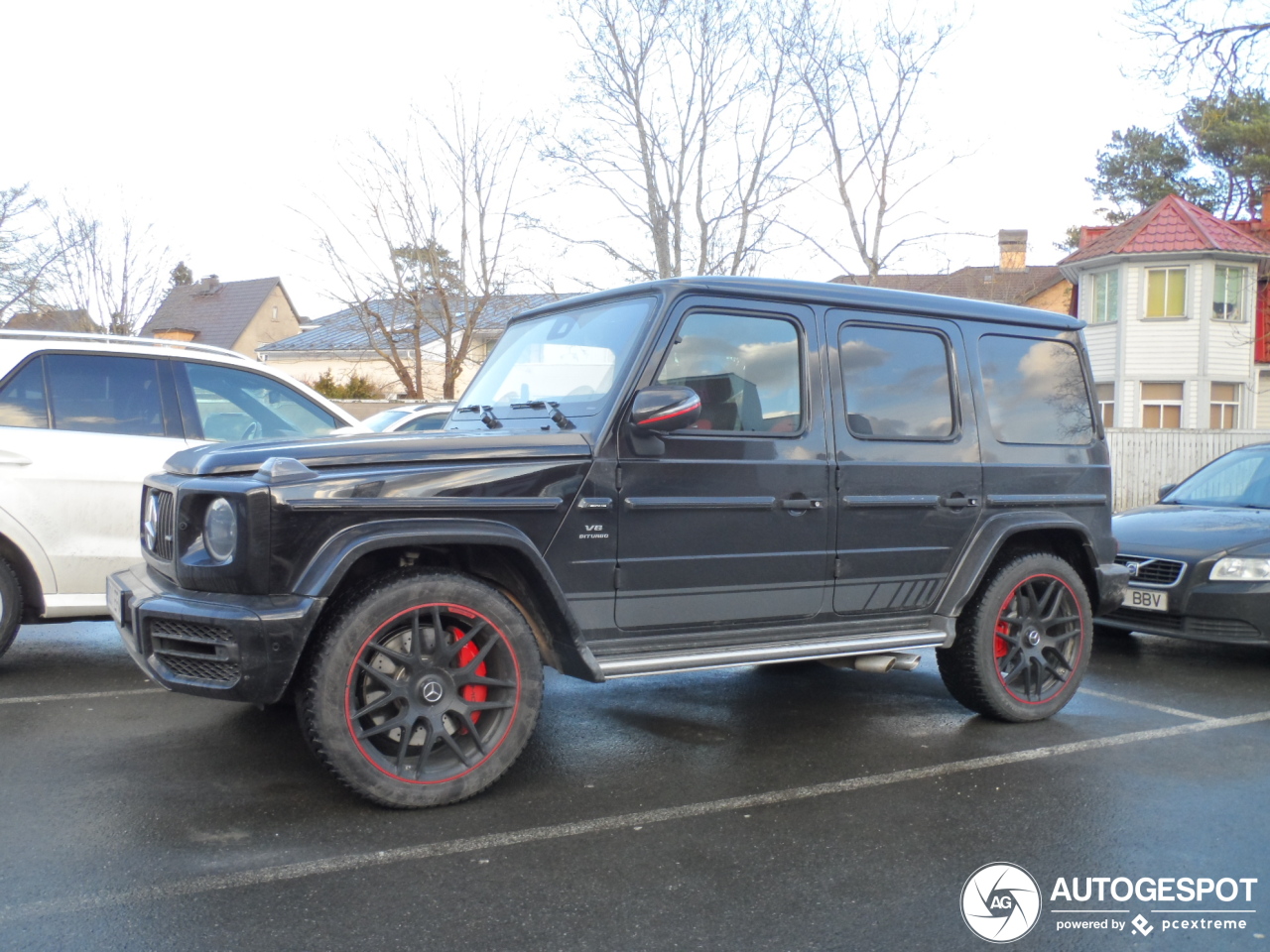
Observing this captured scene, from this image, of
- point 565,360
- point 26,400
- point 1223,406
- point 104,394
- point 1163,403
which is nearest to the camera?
point 565,360

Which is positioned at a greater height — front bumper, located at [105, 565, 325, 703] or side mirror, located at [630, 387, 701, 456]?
side mirror, located at [630, 387, 701, 456]

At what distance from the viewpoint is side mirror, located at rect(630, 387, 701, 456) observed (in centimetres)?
437

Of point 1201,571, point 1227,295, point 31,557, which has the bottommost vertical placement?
point 1201,571

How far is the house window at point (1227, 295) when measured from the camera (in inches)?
1217

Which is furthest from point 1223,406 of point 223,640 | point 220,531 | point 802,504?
point 223,640

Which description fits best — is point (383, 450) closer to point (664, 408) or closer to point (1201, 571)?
point (664, 408)

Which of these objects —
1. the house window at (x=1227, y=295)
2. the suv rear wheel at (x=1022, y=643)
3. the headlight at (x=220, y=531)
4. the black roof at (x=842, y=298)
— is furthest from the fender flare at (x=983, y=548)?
the house window at (x=1227, y=295)

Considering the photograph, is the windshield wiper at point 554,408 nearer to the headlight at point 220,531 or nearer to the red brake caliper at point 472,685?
the red brake caliper at point 472,685

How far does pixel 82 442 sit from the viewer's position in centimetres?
618

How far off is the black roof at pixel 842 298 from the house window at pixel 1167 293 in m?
28.0

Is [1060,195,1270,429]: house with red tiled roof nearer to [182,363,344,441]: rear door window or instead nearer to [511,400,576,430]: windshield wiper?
[182,363,344,441]: rear door window

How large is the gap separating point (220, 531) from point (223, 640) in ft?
1.32

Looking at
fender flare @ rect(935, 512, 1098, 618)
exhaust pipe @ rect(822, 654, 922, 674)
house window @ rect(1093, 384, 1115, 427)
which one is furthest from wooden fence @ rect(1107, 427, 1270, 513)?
exhaust pipe @ rect(822, 654, 922, 674)

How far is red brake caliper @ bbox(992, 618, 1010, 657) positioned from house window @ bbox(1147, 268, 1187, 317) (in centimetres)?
2891
